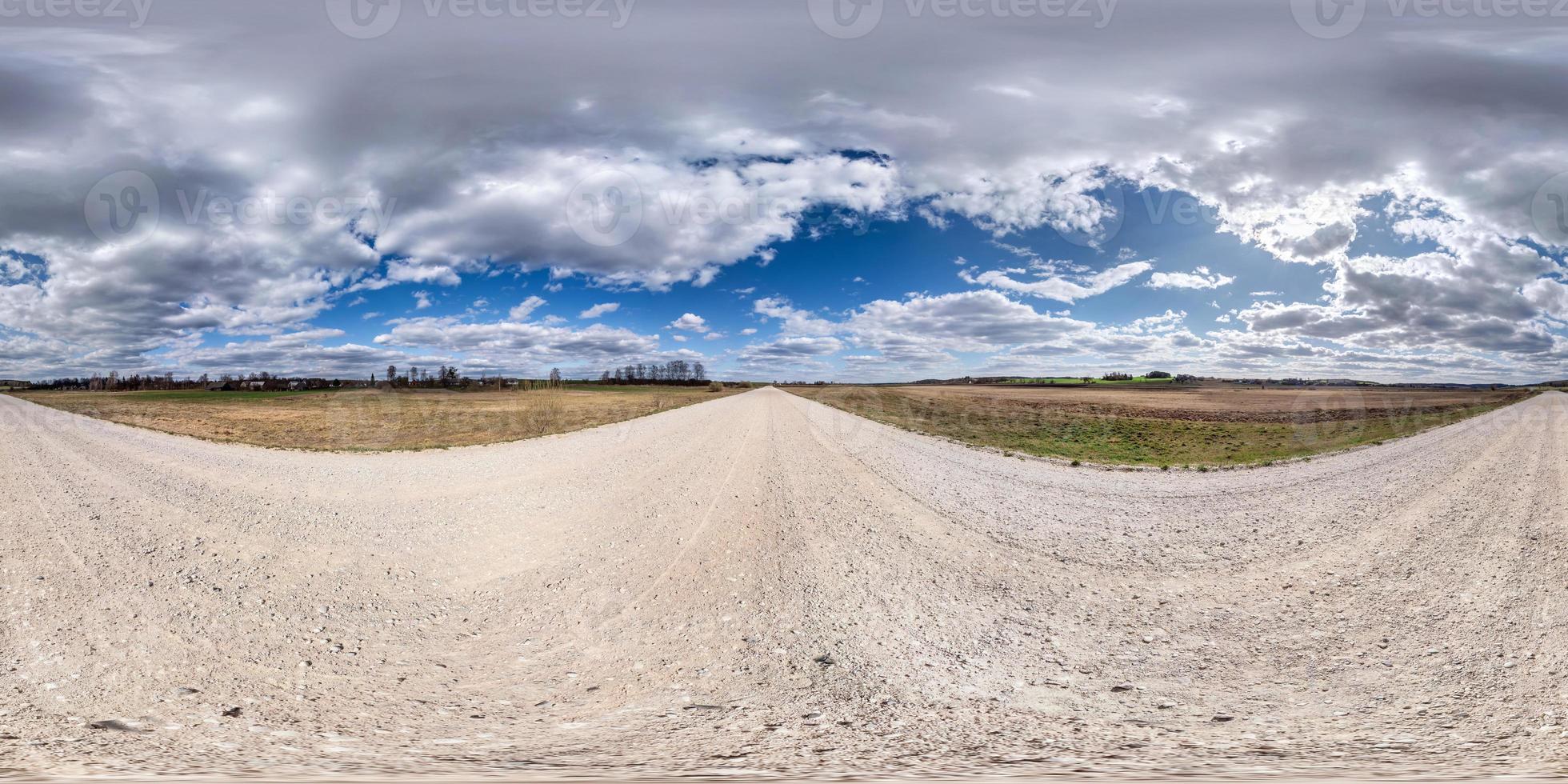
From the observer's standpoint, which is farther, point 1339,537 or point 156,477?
point 156,477

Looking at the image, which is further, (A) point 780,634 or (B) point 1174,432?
(B) point 1174,432

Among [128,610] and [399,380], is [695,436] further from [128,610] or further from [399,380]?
[399,380]

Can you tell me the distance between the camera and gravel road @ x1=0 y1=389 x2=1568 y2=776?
11.6 ft

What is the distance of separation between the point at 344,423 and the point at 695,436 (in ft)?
67.8

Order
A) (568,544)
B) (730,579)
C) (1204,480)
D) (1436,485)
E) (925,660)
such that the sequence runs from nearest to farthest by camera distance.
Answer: (925,660) < (730,579) < (568,544) < (1436,485) < (1204,480)

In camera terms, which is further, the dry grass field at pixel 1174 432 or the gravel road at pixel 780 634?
the dry grass field at pixel 1174 432

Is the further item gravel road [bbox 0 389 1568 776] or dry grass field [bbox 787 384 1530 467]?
dry grass field [bbox 787 384 1530 467]

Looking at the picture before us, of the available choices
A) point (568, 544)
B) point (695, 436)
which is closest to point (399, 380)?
point (695, 436)

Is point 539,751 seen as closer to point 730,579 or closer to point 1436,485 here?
point 730,579

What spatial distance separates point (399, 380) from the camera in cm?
12112

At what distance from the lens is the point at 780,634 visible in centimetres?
492

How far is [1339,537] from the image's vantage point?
26.6 ft

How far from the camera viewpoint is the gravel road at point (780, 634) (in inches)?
139

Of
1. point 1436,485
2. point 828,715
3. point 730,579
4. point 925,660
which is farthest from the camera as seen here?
point 1436,485
